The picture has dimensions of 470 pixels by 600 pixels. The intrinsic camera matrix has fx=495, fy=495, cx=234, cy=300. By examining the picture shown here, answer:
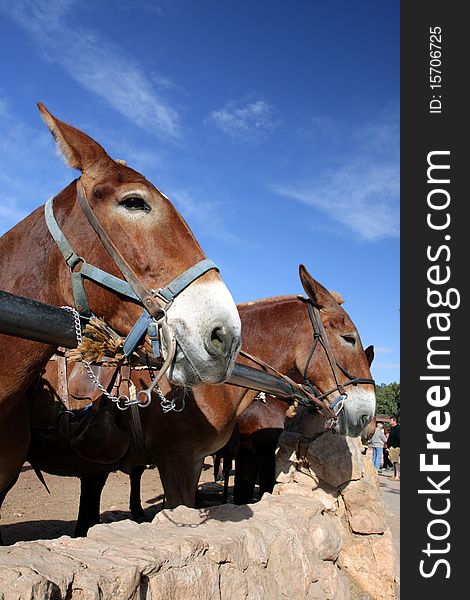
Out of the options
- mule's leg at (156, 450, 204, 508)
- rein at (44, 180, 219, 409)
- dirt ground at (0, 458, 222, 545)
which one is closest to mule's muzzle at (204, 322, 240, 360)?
rein at (44, 180, 219, 409)

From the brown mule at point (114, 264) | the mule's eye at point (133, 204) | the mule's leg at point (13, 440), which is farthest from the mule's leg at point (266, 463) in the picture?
the mule's eye at point (133, 204)

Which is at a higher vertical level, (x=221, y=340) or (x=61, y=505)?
(x=221, y=340)

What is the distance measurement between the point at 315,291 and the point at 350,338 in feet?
2.06

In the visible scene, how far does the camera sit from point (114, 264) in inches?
89.4

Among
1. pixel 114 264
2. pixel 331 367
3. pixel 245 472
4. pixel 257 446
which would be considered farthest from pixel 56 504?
pixel 114 264

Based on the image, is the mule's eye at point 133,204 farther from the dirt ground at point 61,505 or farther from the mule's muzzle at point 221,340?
the dirt ground at point 61,505

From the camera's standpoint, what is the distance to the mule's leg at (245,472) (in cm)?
662

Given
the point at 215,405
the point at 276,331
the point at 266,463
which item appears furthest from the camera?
the point at 266,463

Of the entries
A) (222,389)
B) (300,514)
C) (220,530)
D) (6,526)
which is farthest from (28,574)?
(6,526)

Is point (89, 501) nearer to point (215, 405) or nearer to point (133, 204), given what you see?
Result: point (215, 405)

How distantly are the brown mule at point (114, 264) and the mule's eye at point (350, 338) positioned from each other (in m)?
3.26

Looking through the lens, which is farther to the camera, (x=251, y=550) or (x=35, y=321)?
(x=251, y=550)

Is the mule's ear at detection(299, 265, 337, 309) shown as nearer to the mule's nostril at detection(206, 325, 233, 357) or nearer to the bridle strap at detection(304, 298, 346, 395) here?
the bridle strap at detection(304, 298, 346, 395)

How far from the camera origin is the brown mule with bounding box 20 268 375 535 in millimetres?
3927
